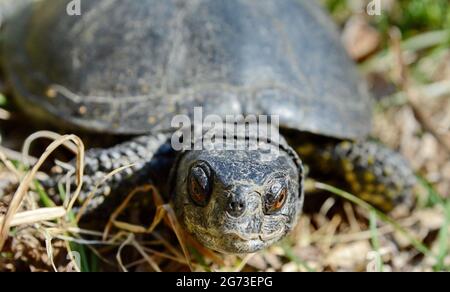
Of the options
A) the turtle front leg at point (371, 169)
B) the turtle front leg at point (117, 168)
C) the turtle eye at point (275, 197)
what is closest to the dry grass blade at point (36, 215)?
the turtle front leg at point (117, 168)

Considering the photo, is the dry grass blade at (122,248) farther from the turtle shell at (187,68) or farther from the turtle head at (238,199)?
the turtle shell at (187,68)

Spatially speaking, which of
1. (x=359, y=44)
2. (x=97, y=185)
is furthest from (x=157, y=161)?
(x=359, y=44)

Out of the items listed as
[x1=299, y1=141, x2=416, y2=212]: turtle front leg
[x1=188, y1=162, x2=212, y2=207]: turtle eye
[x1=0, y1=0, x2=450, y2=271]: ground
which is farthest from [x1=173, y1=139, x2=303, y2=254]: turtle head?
[x1=299, y1=141, x2=416, y2=212]: turtle front leg

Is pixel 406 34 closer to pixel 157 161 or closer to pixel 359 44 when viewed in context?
pixel 359 44

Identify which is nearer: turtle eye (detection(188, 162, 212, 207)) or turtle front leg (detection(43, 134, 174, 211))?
turtle eye (detection(188, 162, 212, 207))

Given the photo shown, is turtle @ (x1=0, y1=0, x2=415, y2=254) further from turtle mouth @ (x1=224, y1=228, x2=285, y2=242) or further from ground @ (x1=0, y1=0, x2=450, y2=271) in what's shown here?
ground @ (x1=0, y1=0, x2=450, y2=271)

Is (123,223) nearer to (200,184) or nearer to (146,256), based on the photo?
(146,256)
